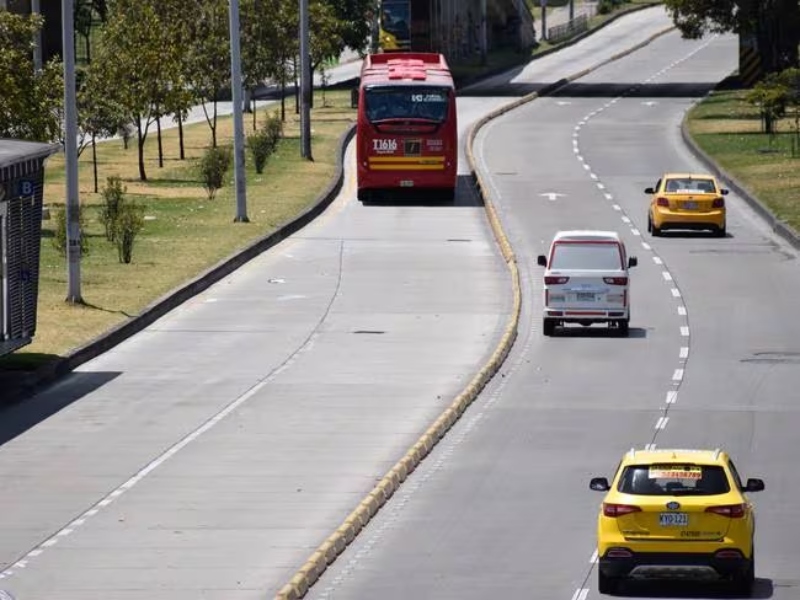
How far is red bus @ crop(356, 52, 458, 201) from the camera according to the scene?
221 ft

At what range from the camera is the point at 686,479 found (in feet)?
68.0

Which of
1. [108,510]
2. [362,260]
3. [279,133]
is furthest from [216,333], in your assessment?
[279,133]

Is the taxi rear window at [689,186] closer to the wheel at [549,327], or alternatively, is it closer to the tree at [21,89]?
the tree at [21,89]

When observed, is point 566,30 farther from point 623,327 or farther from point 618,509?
point 618,509

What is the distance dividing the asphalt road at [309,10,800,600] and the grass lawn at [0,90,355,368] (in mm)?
7166

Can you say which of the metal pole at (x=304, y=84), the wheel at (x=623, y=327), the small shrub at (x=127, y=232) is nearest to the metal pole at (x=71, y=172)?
the small shrub at (x=127, y=232)

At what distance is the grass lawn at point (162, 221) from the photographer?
42656mm

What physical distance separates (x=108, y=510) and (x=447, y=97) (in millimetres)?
43767

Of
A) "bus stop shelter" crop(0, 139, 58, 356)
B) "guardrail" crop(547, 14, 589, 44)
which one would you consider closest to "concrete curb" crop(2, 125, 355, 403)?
"bus stop shelter" crop(0, 139, 58, 356)

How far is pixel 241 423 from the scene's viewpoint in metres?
32.1

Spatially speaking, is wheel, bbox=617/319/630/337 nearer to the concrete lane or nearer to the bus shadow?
the concrete lane

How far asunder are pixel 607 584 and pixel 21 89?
1338 inches

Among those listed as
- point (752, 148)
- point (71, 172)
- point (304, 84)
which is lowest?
point (752, 148)

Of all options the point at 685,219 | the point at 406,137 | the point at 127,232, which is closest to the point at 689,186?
the point at 685,219
